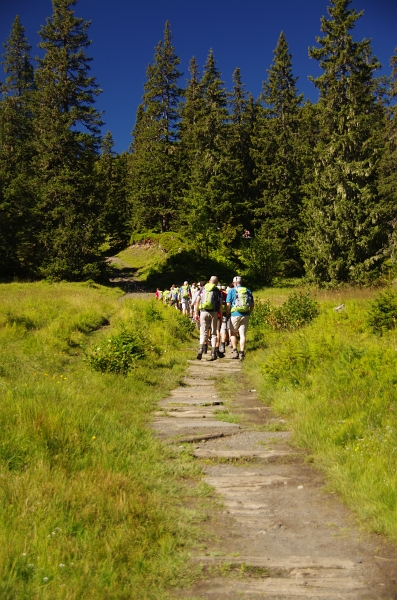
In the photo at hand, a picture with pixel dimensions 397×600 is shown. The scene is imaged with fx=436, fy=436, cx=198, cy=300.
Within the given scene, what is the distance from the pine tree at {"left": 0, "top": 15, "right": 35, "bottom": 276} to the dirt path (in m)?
28.4

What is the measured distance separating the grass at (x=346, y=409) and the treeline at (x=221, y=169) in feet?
59.8

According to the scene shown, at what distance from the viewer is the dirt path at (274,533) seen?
2.89 metres

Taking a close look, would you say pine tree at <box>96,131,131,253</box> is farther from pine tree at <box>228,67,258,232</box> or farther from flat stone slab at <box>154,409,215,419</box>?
flat stone slab at <box>154,409,215,419</box>

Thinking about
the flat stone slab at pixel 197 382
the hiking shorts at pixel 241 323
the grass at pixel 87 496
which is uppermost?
the hiking shorts at pixel 241 323

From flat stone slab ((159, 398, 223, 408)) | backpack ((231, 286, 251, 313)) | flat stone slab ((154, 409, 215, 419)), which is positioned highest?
backpack ((231, 286, 251, 313))

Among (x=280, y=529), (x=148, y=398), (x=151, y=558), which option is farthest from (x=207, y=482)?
(x=148, y=398)

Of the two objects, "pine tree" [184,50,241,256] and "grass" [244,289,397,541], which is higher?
"pine tree" [184,50,241,256]

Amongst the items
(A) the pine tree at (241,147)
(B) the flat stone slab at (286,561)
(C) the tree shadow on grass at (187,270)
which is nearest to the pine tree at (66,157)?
(C) the tree shadow on grass at (187,270)

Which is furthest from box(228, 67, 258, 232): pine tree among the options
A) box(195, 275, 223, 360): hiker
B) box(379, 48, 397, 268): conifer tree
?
box(195, 275, 223, 360): hiker

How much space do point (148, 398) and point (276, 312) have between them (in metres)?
7.13

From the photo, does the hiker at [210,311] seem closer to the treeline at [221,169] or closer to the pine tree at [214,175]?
Answer: the treeline at [221,169]

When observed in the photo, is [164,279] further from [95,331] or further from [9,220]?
[95,331]

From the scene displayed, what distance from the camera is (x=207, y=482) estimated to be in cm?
438

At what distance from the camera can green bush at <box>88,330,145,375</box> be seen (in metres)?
8.50
